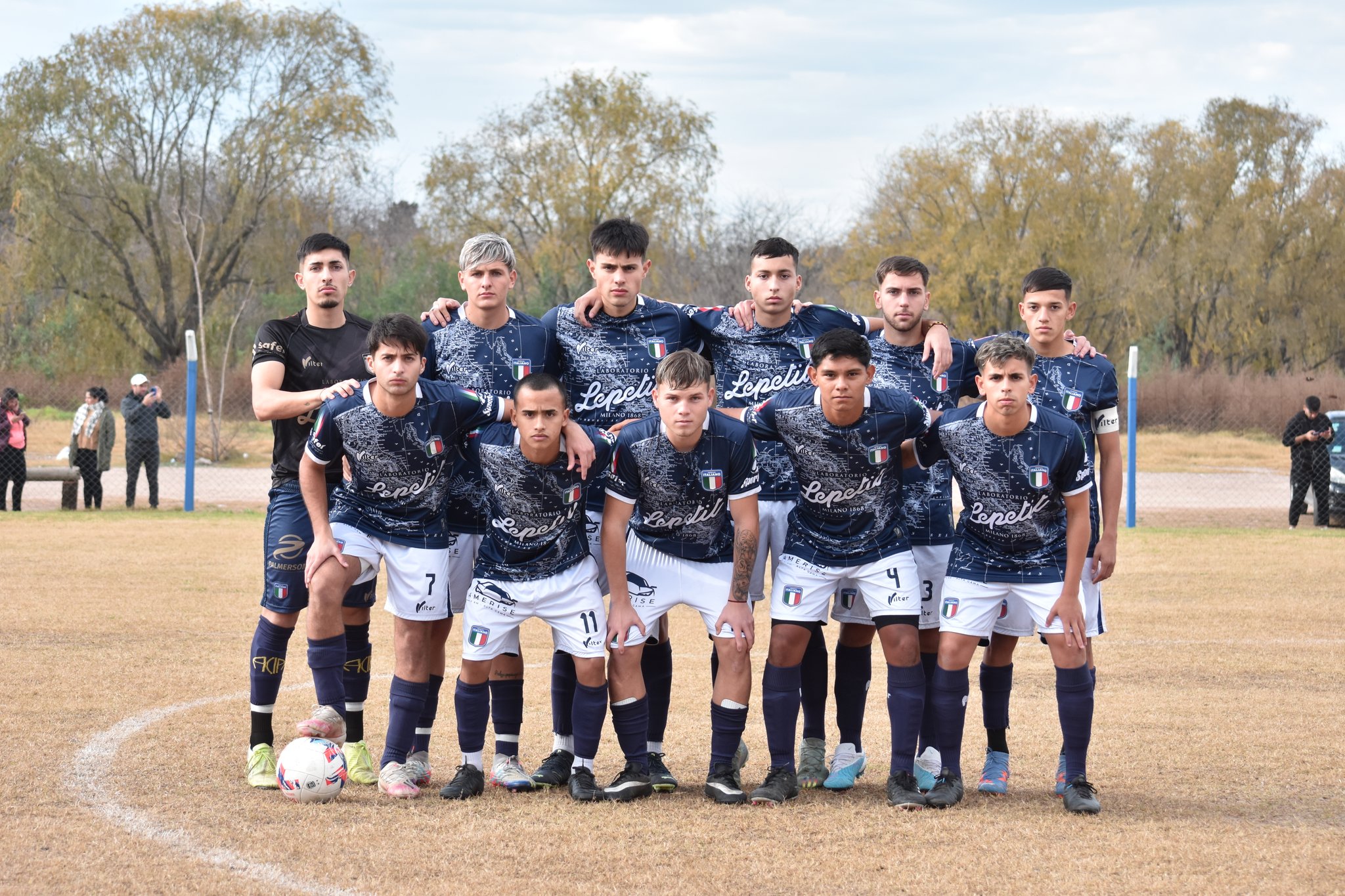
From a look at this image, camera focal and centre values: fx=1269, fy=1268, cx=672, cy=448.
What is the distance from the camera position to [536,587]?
4586mm

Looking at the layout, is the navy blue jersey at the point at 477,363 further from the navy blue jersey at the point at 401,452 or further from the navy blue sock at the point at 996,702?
the navy blue sock at the point at 996,702

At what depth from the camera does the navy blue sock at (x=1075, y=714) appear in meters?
4.50

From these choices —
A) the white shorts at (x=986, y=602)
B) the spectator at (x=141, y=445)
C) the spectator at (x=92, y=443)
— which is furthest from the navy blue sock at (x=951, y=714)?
the spectator at (x=92, y=443)

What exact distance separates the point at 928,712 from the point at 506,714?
164 centimetres

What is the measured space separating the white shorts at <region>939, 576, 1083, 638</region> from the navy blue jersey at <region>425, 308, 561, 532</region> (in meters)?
1.81

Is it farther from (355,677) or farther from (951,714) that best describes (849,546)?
(355,677)

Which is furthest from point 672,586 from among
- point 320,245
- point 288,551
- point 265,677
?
point 320,245

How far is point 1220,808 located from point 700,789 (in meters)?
1.82

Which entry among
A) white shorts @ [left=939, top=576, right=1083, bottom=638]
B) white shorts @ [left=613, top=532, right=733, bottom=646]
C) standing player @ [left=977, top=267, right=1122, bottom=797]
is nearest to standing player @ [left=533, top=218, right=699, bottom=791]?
white shorts @ [left=613, top=532, right=733, bottom=646]

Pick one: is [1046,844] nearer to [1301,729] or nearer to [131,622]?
[1301,729]

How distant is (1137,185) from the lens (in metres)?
35.7

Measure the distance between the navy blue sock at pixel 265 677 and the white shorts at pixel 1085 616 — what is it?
270 cm

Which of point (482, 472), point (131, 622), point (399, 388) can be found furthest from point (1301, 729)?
point (131, 622)

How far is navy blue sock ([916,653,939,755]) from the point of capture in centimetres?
492
